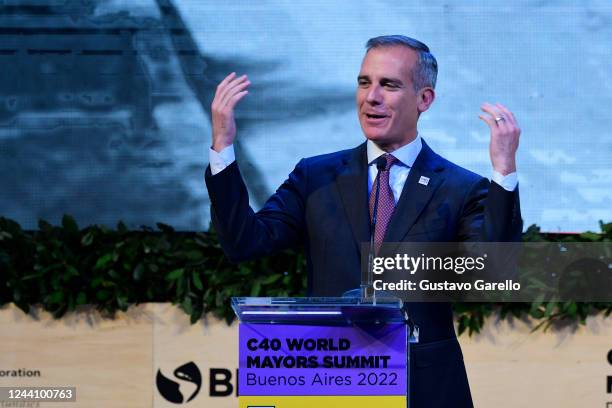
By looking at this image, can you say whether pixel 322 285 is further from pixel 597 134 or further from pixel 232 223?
pixel 597 134

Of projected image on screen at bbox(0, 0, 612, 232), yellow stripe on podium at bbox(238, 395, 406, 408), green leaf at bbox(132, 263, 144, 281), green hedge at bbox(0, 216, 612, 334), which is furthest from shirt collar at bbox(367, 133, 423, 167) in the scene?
green leaf at bbox(132, 263, 144, 281)

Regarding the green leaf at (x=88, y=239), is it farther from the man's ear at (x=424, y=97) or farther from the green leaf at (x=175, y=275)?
the man's ear at (x=424, y=97)

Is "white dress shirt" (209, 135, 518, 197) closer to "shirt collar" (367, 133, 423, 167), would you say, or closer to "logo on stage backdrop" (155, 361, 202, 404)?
"shirt collar" (367, 133, 423, 167)

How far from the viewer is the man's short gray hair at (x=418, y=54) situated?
2.96 meters

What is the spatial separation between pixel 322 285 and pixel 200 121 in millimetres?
2013

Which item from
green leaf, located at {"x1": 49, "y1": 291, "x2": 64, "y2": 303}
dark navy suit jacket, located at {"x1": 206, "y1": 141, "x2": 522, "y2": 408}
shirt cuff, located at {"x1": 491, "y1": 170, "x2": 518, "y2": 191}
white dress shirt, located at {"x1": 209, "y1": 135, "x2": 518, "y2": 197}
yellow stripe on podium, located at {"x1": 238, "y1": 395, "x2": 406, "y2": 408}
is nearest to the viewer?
yellow stripe on podium, located at {"x1": 238, "y1": 395, "x2": 406, "y2": 408}

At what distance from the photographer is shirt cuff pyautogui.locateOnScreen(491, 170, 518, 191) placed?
254 centimetres

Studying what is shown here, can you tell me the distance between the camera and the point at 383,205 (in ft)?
9.53

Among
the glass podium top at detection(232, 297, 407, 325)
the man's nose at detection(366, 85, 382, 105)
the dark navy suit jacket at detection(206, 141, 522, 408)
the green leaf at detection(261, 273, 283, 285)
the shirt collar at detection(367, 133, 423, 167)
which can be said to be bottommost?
the glass podium top at detection(232, 297, 407, 325)

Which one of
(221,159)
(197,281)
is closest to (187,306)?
(197,281)

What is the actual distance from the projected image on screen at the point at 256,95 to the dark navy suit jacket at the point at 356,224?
1691 mm

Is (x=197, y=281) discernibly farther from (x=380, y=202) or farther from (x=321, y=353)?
(x=321, y=353)

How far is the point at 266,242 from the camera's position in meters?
2.91

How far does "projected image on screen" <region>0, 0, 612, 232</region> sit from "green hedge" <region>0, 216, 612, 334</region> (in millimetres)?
176
